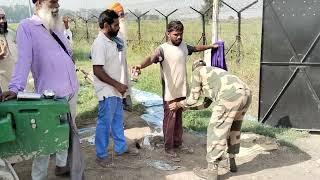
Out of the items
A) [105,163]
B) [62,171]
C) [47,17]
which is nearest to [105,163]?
[105,163]

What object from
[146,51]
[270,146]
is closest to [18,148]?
[270,146]

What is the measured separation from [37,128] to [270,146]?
3667 mm

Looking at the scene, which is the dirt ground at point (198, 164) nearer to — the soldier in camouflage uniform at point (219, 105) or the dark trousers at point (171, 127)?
the dark trousers at point (171, 127)

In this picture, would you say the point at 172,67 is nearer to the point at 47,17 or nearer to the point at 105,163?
the point at 105,163

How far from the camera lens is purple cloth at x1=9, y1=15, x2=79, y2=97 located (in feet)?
12.1

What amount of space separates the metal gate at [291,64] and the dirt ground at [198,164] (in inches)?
30.9

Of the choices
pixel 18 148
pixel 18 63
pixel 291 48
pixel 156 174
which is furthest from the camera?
pixel 291 48

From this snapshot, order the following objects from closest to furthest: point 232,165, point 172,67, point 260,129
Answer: point 232,165, point 172,67, point 260,129

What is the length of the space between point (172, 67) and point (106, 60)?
0.84 metres

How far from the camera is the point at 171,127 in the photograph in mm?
5375

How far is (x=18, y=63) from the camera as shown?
145 inches

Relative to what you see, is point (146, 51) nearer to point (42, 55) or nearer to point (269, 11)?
point (269, 11)

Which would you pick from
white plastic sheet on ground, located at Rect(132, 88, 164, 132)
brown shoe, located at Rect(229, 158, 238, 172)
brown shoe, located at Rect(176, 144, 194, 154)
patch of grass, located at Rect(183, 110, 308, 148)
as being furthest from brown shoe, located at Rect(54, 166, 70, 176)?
patch of grass, located at Rect(183, 110, 308, 148)

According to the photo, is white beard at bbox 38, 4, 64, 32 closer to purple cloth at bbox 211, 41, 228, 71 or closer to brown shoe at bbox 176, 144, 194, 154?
purple cloth at bbox 211, 41, 228, 71
